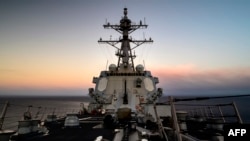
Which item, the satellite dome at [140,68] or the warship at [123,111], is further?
the satellite dome at [140,68]

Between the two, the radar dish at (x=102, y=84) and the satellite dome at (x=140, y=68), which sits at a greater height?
the satellite dome at (x=140, y=68)

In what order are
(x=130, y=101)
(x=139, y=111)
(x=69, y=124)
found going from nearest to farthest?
(x=69, y=124)
(x=130, y=101)
(x=139, y=111)

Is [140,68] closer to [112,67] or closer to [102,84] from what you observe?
[112,67]

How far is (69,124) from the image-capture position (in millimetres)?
12617

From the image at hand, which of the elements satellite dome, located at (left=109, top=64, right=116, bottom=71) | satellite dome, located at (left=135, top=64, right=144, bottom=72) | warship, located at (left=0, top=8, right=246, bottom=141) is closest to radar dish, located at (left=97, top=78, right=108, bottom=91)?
warship, located at (left=0, top=8, right=246, bottom=141)

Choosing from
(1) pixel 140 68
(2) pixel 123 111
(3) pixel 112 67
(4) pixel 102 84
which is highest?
(3) pixel 112 67

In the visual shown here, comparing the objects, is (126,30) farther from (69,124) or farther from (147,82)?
(69,124)

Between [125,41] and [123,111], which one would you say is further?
[125,41]

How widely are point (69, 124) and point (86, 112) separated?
34.0 ft

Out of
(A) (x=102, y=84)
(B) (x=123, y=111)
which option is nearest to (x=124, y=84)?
(A) (x=102, y=84)

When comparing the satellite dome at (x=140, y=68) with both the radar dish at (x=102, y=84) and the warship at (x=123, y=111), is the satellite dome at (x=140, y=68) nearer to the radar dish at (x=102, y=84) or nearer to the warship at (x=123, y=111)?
the warship at (x=123, y=111)

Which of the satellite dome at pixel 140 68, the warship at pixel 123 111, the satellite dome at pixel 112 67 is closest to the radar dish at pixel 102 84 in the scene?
the warship at pixel 123 111

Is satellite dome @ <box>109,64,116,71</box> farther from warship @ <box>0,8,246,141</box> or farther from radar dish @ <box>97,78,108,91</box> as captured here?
radar dish @ <box>97,78,108,91</box>

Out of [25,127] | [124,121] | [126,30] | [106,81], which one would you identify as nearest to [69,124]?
[25,127]
